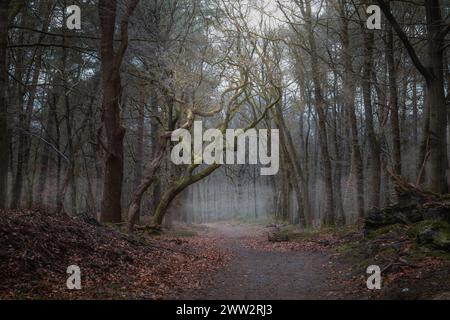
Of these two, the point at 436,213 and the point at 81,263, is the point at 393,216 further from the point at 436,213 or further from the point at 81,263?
the point at 81,263

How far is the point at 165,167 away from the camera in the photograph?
22922mm

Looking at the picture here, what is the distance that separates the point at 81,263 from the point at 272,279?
411 cm

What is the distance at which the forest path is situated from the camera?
7.91 metres

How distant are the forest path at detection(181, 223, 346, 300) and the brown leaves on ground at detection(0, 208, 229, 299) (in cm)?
53

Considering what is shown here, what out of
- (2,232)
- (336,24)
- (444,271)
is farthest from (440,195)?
(336,24)

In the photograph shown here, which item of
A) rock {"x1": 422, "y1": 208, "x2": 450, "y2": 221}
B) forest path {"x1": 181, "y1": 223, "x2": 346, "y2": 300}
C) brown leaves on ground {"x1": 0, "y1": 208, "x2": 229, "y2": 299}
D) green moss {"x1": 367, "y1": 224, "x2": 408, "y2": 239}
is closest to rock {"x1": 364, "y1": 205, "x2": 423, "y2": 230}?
green moss {"x1": 367, "y1": 224, "x2": 408, "y2": 239}

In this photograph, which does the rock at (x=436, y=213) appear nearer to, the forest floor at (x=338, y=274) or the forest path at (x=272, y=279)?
the forest floor at (x=338, y=274)

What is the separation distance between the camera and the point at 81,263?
27.7ft

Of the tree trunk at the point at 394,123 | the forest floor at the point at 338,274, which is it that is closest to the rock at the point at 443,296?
the forest floor at the point at 338,274

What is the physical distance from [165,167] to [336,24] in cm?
1100

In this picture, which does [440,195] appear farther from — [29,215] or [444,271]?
[29,215]

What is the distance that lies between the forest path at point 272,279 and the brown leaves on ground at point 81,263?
1.75 feet

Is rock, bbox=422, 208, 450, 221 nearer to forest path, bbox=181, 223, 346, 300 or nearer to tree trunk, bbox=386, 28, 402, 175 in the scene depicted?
forest path, bbox=181, 223, 346, 300

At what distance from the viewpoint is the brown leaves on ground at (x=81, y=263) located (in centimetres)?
694
